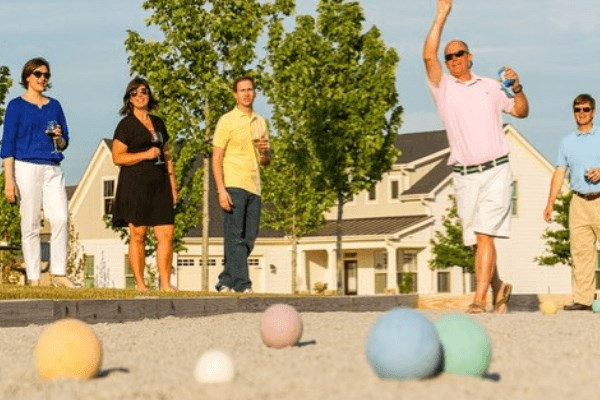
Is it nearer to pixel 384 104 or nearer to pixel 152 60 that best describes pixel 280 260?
pixel 384 104

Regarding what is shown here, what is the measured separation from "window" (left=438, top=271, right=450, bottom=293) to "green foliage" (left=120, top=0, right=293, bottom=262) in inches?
870

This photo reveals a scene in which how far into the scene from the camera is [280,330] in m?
7.68

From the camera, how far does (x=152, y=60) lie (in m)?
26.9

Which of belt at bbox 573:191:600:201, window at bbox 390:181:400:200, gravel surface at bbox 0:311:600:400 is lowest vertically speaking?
gravel surface at bbox 0:311:600:400

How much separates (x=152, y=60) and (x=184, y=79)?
2.58 feet

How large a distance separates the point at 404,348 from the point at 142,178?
804cm

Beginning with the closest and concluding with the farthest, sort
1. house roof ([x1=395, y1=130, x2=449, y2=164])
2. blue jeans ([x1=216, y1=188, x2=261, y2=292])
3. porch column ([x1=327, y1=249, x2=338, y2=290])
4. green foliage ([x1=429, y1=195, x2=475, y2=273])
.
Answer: blue jeans ([x1=216, y1=188, x2=261, y2=292]) < green foliage ([x1=429, y1=195, x2=475, y2=273]) < porch column ([x1=327, y1=249, x2=338, y2=290]) < house roof ([x1=395, y1=130, x2=449, y2=164])

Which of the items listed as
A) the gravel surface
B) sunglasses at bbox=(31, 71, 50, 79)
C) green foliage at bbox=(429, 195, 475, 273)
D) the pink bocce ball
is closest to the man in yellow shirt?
sunglasses at bbox=(31, 71, 50, 79)

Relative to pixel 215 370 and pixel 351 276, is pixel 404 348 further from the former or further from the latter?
pixel 351 276

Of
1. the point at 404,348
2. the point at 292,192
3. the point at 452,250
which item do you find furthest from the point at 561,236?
the point at 404,348

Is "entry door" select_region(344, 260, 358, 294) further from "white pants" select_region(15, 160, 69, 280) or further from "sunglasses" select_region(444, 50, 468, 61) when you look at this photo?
"sunglasses" select_region(444, 50, 468, 61)

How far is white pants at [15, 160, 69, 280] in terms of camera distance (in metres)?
12.7

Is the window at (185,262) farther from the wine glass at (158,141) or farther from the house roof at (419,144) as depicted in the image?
the wine glass at (158,141)

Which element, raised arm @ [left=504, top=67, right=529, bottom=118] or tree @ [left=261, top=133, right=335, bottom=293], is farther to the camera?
tree @ [left=261, top=133, right=335, bottom=293]
